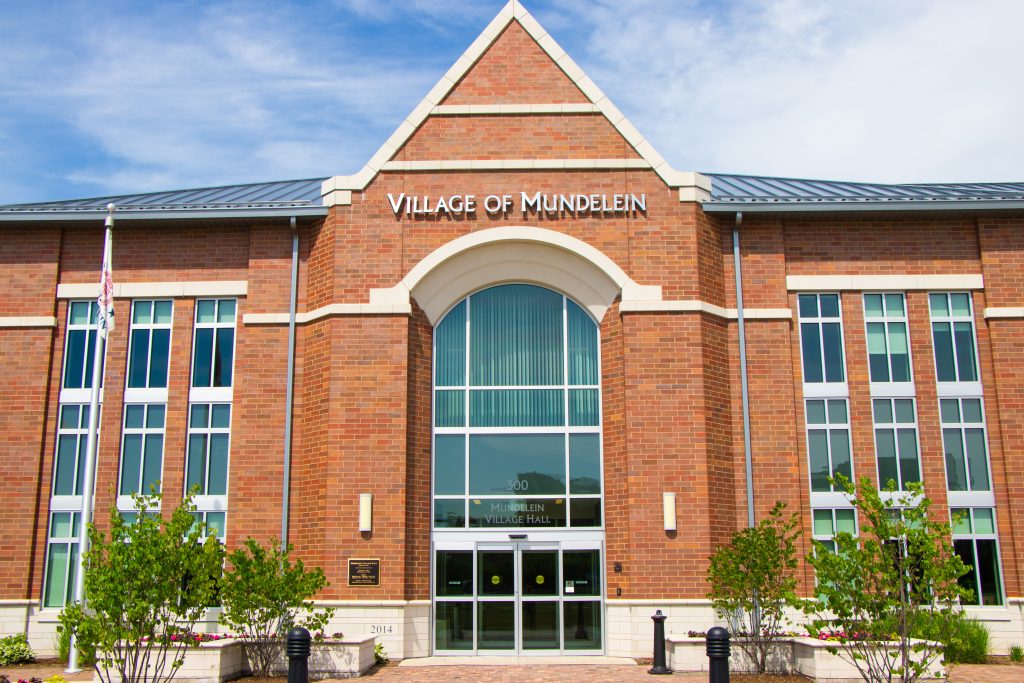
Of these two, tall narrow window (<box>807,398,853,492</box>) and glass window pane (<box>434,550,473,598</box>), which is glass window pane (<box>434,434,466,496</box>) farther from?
tall narrow window (<box>807,398,853,492</box>)

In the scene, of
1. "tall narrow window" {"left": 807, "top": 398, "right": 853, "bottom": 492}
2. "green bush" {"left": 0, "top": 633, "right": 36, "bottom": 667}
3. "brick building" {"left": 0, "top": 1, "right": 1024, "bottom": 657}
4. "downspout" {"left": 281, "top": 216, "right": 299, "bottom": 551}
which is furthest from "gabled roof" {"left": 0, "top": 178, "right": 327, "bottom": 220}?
"tall narrow window" {"left": 807, "top": 398, "right": 853, "bottom": 492}

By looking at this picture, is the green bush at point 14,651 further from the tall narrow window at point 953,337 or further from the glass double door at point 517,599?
the tall narrow window at point 953,337

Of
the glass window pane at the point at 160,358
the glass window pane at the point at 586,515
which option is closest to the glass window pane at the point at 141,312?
the glass window pane at the point at 160,358

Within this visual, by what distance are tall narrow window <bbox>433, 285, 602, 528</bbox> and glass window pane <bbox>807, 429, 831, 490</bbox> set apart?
4514 millimetres

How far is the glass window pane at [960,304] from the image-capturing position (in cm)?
2122

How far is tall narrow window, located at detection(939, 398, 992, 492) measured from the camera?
20375 mm

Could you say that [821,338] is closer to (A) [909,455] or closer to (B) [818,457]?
(B) [818,457]

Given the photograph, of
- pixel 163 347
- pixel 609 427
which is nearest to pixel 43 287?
pixel 163 347

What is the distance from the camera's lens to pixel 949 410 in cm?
2075

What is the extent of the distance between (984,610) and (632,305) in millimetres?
9330

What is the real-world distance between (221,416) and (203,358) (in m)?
1.38

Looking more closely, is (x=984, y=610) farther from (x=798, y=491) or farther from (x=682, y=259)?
(x=682, y=259)

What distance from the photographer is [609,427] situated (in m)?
20.2

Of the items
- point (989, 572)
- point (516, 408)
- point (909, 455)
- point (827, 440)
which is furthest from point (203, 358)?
point (989, 572)
